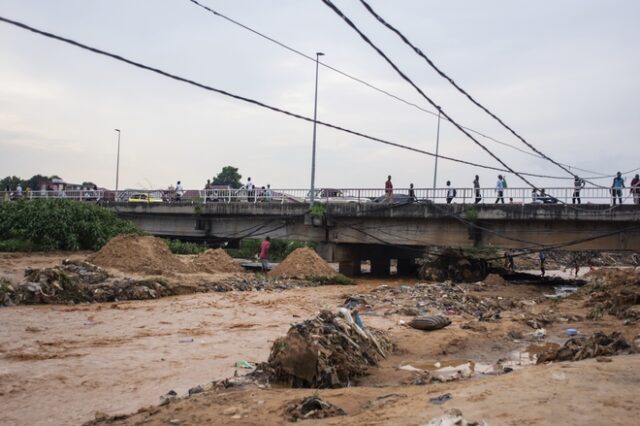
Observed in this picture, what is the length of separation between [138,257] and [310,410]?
16523 mm

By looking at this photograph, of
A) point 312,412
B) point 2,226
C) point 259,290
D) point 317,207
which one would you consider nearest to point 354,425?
point 312,412

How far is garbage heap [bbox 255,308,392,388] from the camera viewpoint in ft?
27.2

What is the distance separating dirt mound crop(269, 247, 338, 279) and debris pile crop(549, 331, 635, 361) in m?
→ 16.2

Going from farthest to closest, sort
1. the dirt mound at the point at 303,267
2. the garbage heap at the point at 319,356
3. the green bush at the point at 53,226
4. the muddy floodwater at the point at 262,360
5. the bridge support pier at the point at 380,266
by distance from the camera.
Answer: the bridge support pier at the point at 380,266 < the green bush at the point at 53,226 < the dirt mound at the point at 303,267 < the garbage heap at the point at 319,356 < the muddy floodwater at the point at 262,360

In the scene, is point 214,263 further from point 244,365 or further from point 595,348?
point 595,348

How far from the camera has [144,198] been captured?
40.8 metres

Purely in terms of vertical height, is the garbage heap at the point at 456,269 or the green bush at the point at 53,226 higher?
the green bush at the point at 53,226

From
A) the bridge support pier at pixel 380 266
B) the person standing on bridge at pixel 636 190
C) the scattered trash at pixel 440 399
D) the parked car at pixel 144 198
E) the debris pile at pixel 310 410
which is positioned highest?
the person standing on bridge at pixel 636 190

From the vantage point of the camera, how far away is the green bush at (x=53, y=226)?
2708cm

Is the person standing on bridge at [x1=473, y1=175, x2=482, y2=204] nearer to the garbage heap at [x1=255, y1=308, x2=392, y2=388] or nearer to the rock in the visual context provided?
the garbage heap at [x1=255, y1=308, x2=392, y2=388]

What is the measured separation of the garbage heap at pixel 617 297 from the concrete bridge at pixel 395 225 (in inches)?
126

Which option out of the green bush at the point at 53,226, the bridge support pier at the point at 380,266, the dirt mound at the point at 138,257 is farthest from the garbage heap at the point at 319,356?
the bridge support pier at the point at 380,266

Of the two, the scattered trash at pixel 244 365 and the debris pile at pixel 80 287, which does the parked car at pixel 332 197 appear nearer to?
the debris pile at pixel 80 287

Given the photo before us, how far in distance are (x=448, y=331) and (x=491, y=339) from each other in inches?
40.2
